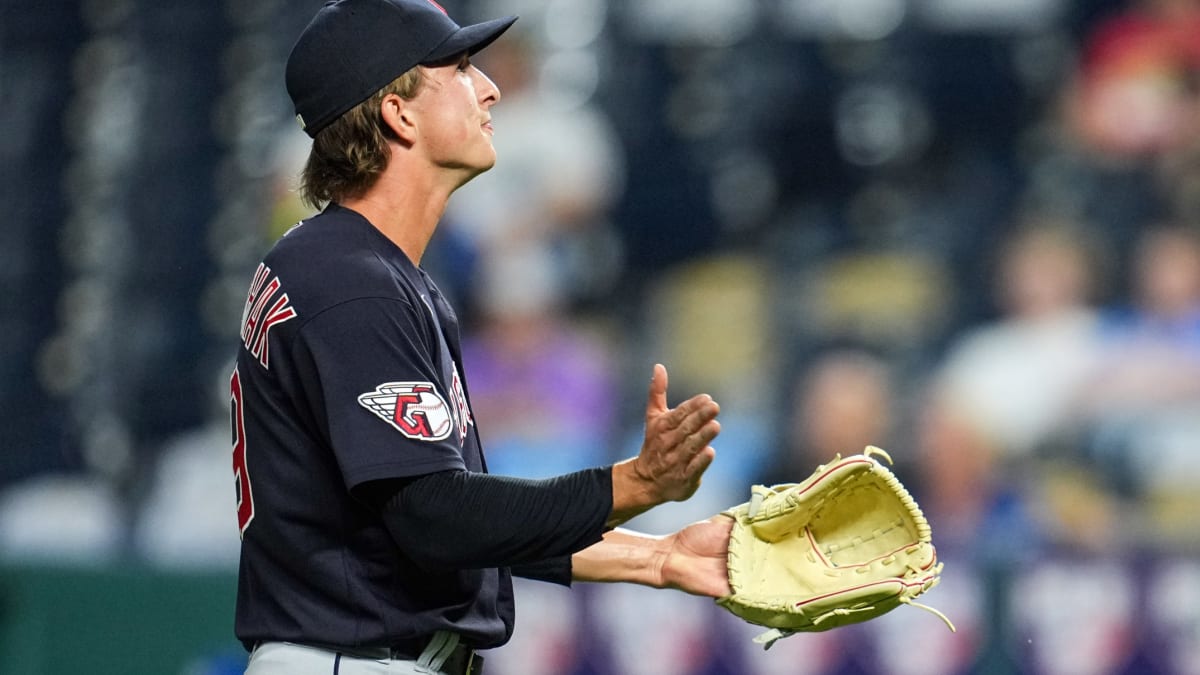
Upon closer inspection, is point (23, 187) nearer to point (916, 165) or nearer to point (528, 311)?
point (528, 311)

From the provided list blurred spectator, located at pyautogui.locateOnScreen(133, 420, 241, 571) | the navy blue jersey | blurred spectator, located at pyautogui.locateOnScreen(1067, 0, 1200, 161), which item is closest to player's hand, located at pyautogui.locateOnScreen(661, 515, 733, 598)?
the navy blue jersey

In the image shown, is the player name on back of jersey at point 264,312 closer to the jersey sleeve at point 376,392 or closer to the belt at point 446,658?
the jersey sleeve at point 376,392

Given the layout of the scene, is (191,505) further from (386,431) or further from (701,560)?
(386,431)

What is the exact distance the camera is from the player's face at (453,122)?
8.22ft

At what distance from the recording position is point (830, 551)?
2.66m

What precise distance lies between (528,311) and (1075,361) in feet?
7.58

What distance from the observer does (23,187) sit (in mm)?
8203

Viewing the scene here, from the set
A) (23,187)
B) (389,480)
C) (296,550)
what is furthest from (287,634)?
(23,187)

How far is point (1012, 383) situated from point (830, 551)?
394cm

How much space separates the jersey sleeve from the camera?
218 cm

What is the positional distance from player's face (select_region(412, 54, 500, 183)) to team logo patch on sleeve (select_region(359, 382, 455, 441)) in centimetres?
46

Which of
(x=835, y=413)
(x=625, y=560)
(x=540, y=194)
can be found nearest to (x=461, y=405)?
(x=625, y=560)

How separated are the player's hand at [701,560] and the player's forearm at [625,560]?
0.7 inches

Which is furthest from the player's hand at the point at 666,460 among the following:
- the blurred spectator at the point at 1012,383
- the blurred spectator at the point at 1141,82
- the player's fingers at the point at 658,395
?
the blurred spectator at the point at 1141,82
